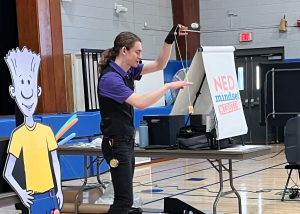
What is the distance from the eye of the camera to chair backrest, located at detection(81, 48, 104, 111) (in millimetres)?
8953

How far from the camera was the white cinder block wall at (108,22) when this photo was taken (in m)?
9.80

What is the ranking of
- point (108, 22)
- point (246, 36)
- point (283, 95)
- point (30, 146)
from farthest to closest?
point (246, 36) → point (108, 22) → point (283, 95) → point (30, 146)

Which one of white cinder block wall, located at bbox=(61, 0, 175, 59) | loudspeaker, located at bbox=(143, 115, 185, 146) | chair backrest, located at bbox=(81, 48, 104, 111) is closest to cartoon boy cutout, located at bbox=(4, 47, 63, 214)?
loudspeaker, located at bbox=(143, 115, 185, 146)

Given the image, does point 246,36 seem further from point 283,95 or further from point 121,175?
A: point 121,175

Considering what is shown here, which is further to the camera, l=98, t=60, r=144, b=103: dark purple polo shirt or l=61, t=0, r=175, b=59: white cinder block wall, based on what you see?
l=61, t=0, r=175, b=59: white cinder block wall

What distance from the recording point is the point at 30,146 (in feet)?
7.75

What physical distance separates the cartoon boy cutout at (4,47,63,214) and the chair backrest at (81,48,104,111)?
256 inches

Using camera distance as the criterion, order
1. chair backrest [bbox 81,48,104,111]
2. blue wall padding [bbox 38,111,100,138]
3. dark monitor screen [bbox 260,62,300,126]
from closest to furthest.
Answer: dark monitor screen [bbox 260,62,300,126] → blue wall padding [bbox 38,111,100,138] → chair backrest [bbox 81,48,104,111]

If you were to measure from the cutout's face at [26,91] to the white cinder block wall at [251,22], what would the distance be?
10334 mm

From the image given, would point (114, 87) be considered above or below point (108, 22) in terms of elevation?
below

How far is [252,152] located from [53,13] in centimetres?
499

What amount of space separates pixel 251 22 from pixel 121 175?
9.74 metres

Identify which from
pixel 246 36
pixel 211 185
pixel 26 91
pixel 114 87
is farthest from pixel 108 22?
pixel 26 91

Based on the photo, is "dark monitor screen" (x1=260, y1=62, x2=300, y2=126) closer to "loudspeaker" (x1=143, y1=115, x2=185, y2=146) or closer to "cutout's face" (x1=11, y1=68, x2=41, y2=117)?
"loudspeaker" (x1=143, y1=115, x2=185, y2=146)
